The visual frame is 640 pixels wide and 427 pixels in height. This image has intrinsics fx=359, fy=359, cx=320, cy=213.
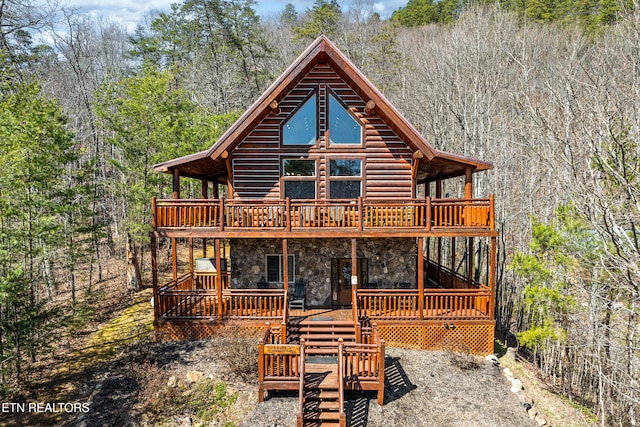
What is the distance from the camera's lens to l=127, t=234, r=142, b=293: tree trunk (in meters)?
17.9

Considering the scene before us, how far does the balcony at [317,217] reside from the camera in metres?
11.5

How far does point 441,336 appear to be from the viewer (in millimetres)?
11516

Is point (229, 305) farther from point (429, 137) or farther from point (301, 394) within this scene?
point (429, 137)

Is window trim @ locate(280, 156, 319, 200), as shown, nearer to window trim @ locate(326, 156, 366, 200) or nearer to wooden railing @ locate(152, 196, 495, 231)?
window trim @ locate(326, 156, 366, 200)

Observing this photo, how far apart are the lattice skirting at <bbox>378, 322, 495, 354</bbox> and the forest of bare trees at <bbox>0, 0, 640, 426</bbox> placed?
3.55 ft

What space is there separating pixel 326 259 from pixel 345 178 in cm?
311

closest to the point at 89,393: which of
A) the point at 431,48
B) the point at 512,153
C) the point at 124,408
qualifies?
the point at 124,408

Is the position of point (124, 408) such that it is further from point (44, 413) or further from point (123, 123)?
point (123, 123)

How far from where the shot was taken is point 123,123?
17.5m

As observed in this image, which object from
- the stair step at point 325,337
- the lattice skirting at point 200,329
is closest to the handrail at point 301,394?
the stair step at point 325,337

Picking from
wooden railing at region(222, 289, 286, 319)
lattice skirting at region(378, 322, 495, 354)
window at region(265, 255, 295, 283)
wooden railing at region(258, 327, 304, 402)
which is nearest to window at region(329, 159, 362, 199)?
window at region(265, 255, 295, 283)

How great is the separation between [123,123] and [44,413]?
12799mm

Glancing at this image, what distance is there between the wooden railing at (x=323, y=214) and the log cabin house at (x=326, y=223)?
0.15 feet

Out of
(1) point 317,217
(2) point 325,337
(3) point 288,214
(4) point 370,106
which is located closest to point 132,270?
(3) point 288,214
